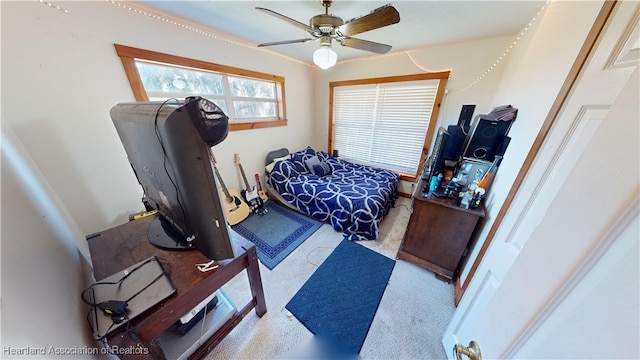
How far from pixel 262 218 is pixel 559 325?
254cm

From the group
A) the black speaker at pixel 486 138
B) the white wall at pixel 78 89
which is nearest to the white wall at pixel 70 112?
the white wall at pixel 78 89

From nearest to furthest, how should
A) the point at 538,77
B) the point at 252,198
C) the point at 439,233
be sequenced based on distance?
the point at 538,77
the point at 439,233
the point at 252,198

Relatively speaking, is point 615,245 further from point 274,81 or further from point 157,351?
point 274,81

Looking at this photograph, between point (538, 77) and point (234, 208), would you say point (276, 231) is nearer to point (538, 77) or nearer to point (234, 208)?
point (234, 208)

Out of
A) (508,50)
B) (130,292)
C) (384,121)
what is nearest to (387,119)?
(384,121)

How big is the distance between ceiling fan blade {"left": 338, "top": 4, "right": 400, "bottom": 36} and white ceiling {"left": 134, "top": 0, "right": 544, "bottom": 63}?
30cm

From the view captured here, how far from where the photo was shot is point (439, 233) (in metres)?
1.61

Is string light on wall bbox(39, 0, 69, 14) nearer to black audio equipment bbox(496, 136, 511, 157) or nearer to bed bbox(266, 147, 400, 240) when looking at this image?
bed bbox(266, 147, 400, 240)

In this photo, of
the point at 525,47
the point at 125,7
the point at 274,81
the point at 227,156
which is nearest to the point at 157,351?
the point at 227,156

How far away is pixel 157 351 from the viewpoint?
0.83 meters

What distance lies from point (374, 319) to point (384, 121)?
9.07 ft

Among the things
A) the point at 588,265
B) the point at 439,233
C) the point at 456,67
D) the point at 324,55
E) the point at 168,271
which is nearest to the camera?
the point at 588,265

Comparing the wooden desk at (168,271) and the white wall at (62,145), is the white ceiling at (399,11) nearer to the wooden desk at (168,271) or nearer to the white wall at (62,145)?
the white wall at (62,145)

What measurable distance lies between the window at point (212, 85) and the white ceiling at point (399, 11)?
39 centimetres
